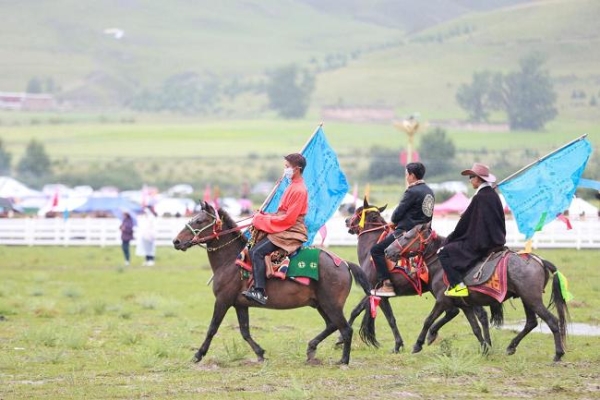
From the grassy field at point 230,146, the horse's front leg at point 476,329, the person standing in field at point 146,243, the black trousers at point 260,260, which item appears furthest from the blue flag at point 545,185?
the grassy field at point 230,146

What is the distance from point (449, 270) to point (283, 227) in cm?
212

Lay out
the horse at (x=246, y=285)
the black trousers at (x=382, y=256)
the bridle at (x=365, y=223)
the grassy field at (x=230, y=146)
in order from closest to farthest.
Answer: the horse at (x=246, y=285), the black trousers at (x=382, y=256), the bridle at (x=365, y=223), the grassy field at (x=230, y=146)

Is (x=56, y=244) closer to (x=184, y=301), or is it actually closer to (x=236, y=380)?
(x=184, y=301)

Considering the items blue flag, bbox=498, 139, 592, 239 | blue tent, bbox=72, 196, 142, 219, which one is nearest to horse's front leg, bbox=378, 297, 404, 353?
blue flag, bbox=498, 139, 592, 239

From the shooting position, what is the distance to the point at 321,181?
1778cm

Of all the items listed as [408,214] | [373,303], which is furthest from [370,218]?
[373,303]

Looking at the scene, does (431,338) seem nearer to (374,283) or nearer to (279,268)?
(374,283)

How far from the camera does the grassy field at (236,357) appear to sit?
13.1 meters

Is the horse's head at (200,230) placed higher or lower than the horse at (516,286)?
higher

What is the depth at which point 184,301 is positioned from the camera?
26375 mm

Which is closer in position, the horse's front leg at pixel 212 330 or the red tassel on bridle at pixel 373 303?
the horse's front leg at pixel 212 330

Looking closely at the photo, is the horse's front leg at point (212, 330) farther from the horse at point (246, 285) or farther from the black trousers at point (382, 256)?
the black trousers at point (382, 256)

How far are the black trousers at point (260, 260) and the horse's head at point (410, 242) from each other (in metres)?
1.81

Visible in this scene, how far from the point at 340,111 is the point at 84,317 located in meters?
161
